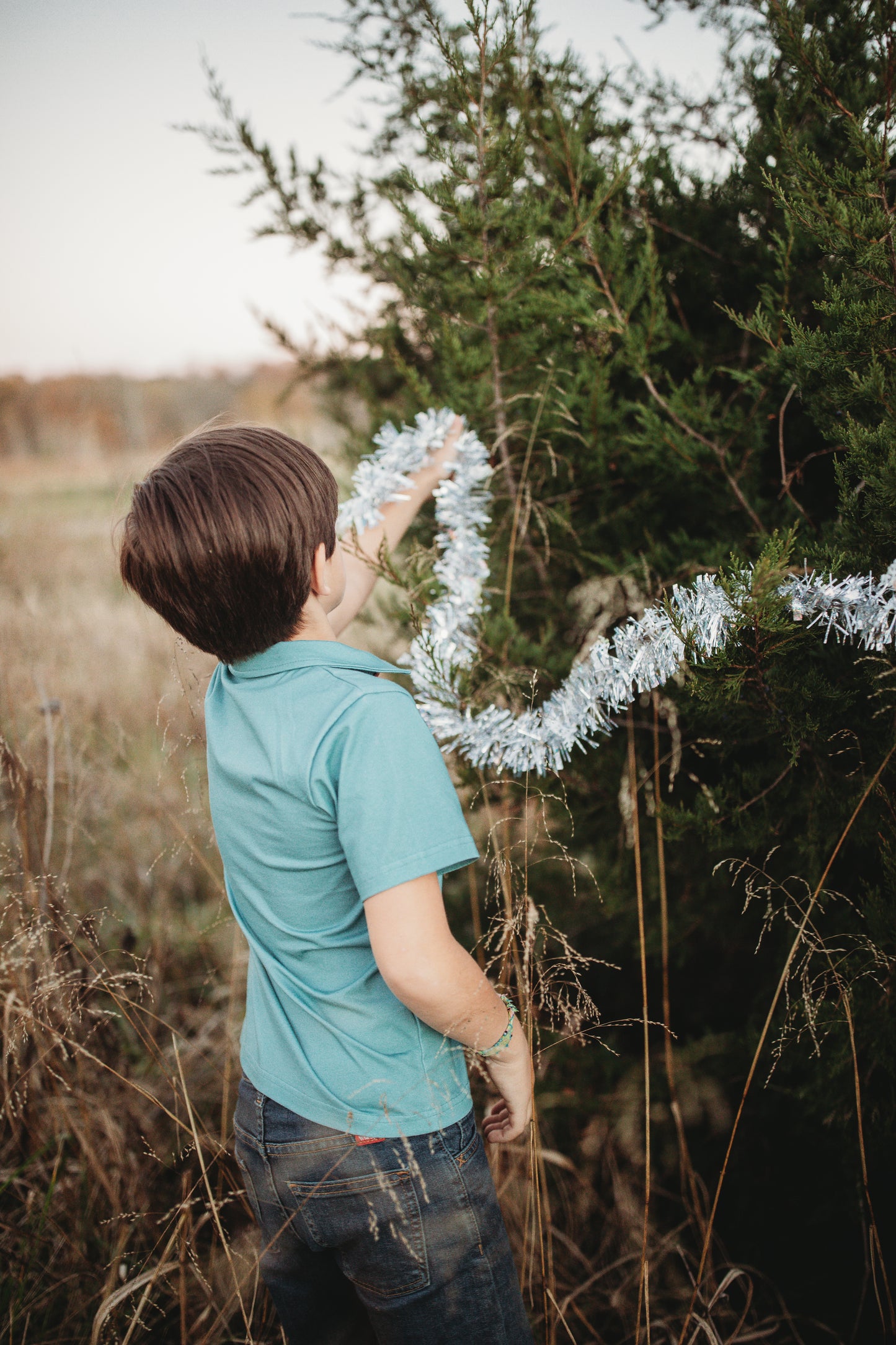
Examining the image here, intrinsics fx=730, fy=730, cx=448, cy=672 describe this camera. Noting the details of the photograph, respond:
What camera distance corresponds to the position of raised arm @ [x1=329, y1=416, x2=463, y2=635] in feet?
5.74

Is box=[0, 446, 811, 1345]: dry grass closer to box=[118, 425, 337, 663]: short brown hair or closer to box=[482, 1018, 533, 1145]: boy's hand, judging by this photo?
box=[482, 1018, 533, 1145]: boy's hand

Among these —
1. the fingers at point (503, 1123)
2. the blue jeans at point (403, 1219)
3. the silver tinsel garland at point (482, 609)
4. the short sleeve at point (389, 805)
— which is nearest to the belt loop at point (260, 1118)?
the blue jeans at point (403, 1219)

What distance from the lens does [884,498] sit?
4.04 feet

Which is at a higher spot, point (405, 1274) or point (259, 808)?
point (259, 808)

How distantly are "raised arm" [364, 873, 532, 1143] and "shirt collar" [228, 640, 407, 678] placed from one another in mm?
358

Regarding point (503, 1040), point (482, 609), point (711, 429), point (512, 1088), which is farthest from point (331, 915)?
point (711, 429)

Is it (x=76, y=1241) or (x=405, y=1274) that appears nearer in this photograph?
(x=405, y=1274)

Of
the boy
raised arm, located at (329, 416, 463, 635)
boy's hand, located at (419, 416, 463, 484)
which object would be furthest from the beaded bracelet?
boy's hand, located at (419, 416, 463, 484)

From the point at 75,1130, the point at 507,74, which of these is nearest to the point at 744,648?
the point at 507,74

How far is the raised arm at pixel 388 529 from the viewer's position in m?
1.75

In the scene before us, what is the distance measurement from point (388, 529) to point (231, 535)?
741mm

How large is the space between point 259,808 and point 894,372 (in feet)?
4.41

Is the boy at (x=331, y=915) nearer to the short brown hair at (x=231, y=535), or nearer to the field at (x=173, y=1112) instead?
the short brown hair at (x=231, y=535)

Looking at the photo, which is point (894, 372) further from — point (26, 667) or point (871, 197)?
point (26, 667)
